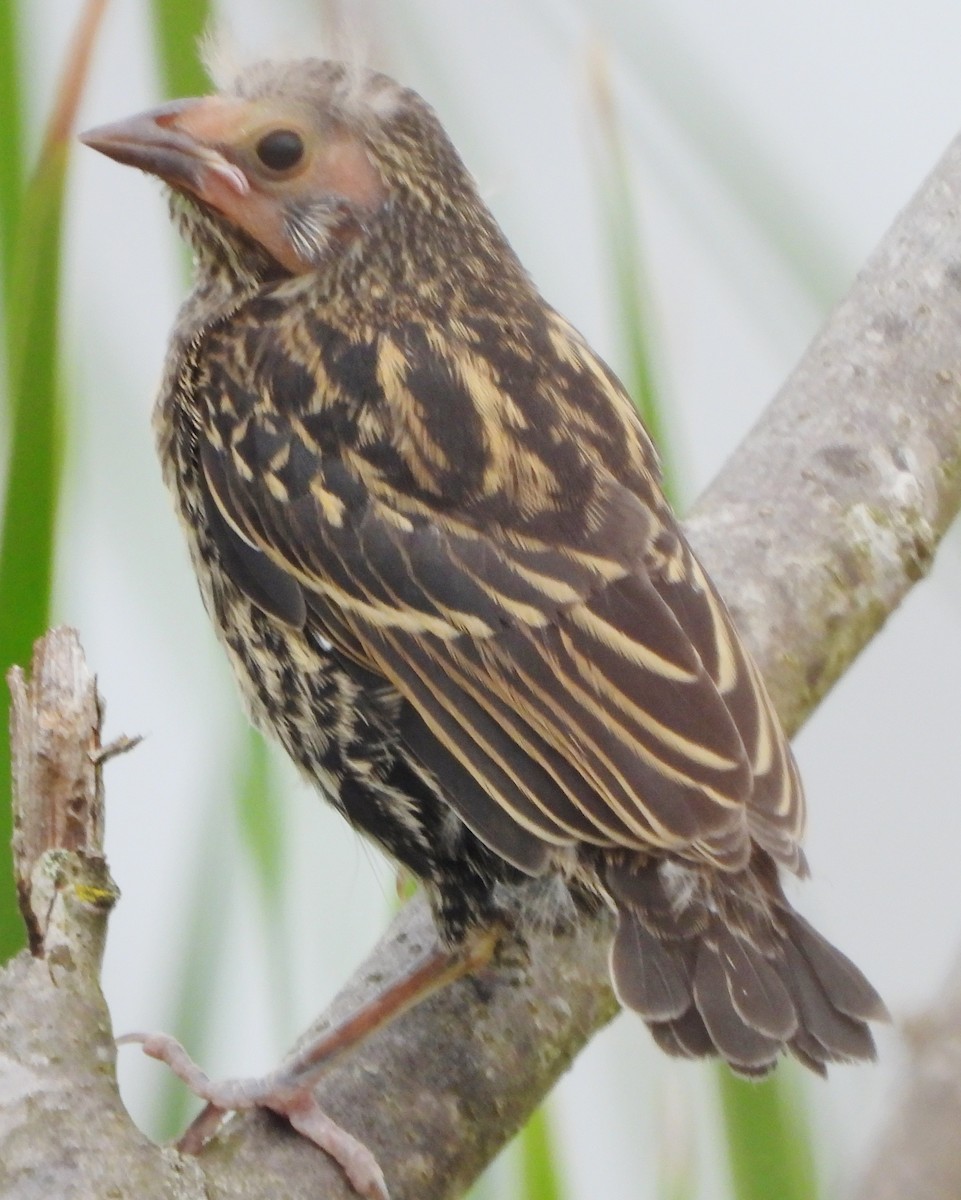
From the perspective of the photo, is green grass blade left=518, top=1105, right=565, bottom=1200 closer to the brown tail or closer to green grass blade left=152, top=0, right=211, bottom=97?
the brown tail

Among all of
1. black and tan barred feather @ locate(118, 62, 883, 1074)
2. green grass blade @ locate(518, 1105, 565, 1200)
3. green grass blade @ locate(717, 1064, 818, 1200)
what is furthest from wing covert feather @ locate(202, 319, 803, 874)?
green grass blade @ locate(518, 1105, 565, 1200)

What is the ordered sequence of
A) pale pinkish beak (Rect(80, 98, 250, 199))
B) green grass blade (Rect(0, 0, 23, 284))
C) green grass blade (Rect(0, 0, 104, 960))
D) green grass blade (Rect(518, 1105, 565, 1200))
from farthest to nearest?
pale pinkish beak (Rect(80, 98, 250, 199)) → green grass blade (Rect(518, 1105, 565, 1200)) → green grass blade (Rect(0, 0, 23, 284)) → green grass blade (Rect(0, 0, 104, 960))

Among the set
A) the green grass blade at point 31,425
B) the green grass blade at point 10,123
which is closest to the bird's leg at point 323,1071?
the green grass blade at point 31,425

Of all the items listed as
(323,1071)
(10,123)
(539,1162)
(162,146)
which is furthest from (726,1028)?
(162,146)

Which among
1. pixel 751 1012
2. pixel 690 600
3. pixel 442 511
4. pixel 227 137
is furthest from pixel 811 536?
pixel 227 137

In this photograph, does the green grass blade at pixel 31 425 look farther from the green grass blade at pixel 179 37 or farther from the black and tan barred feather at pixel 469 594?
the black and tan barred feather at pixel 469 594
